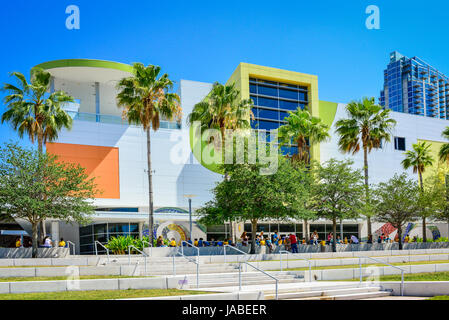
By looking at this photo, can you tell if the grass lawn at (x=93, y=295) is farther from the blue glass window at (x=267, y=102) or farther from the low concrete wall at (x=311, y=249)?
the blue glass window at (x=267, y=102)

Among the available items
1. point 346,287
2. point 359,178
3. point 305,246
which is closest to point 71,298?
point 346,287

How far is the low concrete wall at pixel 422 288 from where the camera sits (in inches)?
597

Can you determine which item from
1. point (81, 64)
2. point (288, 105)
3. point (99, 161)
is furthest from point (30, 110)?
point (288, 105)

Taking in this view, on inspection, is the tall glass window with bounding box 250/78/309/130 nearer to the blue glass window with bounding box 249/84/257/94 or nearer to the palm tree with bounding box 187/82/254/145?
the blue glass window with bounding box 249/84/257/94

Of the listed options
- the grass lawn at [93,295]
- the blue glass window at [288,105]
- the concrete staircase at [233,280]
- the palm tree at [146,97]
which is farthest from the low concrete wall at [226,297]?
the blue glass window at [288,105]

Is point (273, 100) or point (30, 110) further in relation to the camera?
point (273, 100)

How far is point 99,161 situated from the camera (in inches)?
1613

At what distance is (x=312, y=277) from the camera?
2038 centimetres

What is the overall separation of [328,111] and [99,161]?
2942 centimetres

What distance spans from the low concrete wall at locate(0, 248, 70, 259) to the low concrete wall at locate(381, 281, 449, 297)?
17.6 meters

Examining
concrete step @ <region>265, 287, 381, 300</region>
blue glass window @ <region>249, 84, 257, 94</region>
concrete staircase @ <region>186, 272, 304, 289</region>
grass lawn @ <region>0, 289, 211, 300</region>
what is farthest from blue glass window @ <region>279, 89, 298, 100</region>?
grass lawn @ <region>0, 289, 211, 300</region>

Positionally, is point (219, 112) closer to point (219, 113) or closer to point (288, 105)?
point (219, 113)
